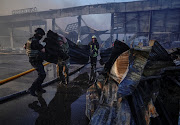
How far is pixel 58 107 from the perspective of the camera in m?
2.72

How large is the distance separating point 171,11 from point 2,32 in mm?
33219

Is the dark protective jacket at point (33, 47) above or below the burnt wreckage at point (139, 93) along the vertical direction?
above

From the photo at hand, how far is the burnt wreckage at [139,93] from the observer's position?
5.40 ft

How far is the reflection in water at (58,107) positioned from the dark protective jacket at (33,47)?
122 centimetres

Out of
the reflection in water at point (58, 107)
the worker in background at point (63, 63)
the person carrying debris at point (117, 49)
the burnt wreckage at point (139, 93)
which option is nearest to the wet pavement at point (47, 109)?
the reflection in water at point (58, 107)

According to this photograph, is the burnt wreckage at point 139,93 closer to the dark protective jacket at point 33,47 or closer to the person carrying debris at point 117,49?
the person carrying debris at point 117,49

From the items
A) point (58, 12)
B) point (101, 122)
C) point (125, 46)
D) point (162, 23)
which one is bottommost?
point (101, 122)

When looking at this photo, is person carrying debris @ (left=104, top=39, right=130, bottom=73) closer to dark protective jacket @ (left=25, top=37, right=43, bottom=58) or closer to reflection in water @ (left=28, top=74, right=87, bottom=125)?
reflection in water @ (left=28, top=74, right=87, bottom=125)

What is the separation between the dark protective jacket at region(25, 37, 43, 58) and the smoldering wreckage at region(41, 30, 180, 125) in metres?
1.88

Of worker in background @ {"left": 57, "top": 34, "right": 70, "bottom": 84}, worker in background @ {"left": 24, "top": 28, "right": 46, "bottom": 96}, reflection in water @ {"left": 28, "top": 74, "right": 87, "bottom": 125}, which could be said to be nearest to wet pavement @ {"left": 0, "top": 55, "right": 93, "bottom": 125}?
reflection in water @ {"left": 28, "top": 74, "right": 87, "bottom": 125}

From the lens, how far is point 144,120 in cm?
157

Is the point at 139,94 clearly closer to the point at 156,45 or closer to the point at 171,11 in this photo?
the point at 156,45

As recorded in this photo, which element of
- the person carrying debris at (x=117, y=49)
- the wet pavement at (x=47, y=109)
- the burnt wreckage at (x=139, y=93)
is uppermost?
the person carrying debris at (x=117, y=49)

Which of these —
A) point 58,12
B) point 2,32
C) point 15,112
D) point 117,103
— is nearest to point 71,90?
point 15,112
